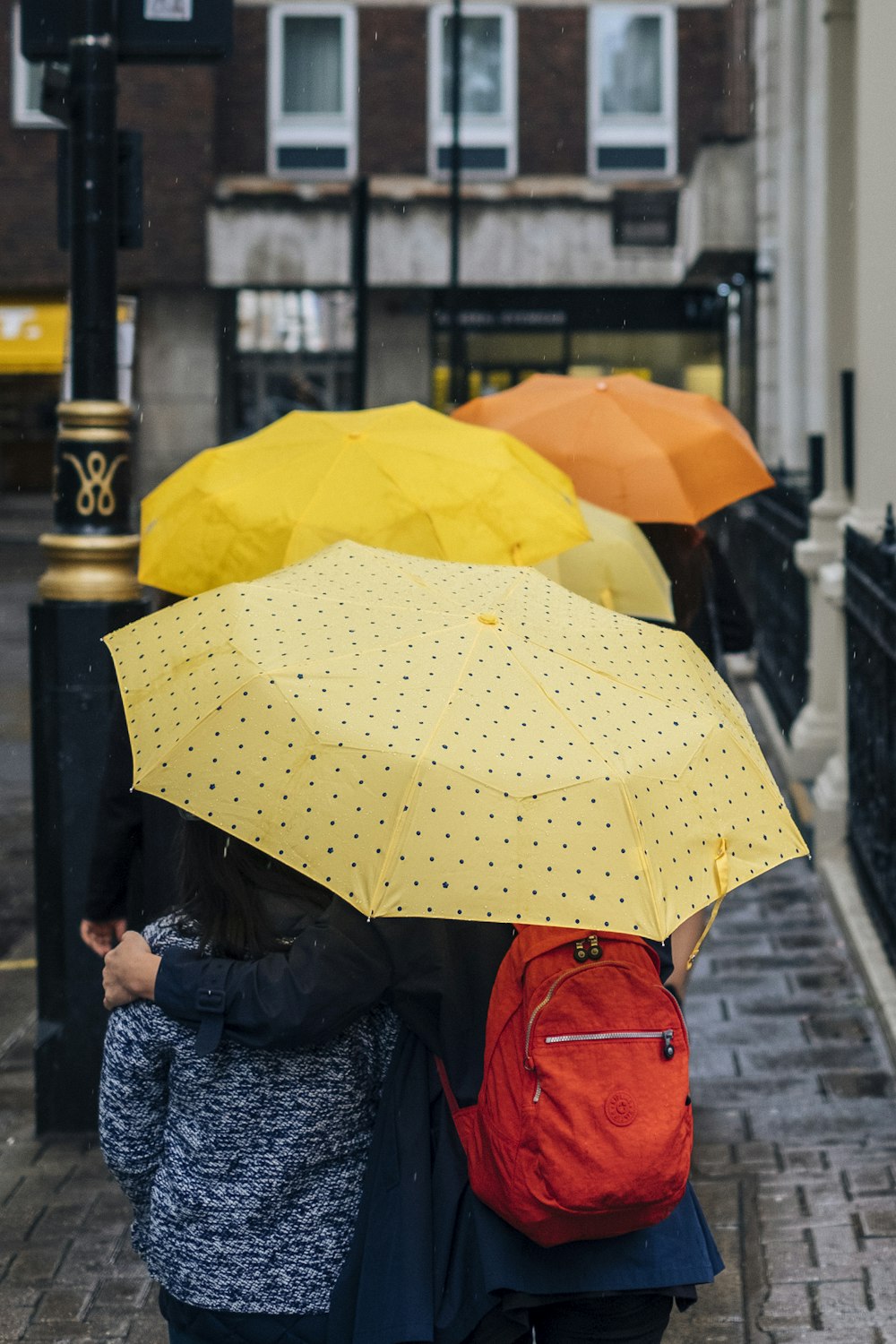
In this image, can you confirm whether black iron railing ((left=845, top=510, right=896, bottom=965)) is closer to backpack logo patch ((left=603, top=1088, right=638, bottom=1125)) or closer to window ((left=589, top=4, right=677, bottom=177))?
backpack logo patch ((left=603, top=1088, right=638, bottom=1125))

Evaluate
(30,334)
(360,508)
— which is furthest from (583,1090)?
(30,334)

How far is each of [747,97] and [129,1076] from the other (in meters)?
22.9

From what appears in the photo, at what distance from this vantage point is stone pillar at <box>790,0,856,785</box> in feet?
30.5

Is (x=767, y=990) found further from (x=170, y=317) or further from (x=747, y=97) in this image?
(x=170, y=317)

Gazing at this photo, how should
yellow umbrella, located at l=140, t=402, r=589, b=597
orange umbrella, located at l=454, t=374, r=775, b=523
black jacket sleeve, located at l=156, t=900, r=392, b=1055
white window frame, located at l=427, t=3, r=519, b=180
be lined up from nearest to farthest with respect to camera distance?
black jacket sleeve, located at l=156, t=900, r=392, b=1055 < yellow umbrella, located at l=140, t=402, r=589, b=597 < orange umbrella, located at l=454, t=374, r=775, b=523 < white window frame, located at l=427, t=3, r=519, b=180

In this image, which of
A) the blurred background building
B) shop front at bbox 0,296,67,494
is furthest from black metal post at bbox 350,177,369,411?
shop front at bbox 0,296,67,494

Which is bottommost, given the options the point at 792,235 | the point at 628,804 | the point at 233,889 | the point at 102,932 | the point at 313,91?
the point at 102,932

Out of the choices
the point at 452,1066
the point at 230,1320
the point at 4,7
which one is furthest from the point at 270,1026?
the point at 4,7

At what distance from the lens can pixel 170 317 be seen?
95.7 feet

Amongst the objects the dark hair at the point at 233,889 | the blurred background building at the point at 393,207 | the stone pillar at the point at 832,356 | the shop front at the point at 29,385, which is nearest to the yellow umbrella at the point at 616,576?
the dark hair at the point at 233,889

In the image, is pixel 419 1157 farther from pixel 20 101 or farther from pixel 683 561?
pixel 20 101

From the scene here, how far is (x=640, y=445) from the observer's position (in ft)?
19.3

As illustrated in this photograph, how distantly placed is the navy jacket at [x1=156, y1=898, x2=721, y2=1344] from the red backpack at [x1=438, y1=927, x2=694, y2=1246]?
0.10 metres

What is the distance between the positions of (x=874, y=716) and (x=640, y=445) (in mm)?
1617
